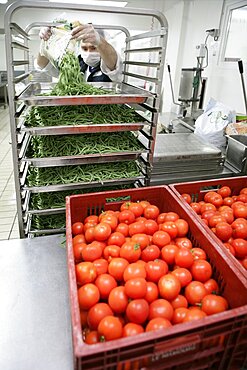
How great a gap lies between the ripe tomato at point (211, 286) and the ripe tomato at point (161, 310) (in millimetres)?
174

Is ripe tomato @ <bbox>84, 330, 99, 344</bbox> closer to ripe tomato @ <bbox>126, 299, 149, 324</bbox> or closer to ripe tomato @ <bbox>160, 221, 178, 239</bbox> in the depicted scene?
ripe tomato @ <bbox>126, 299, 149, 324</bbox>

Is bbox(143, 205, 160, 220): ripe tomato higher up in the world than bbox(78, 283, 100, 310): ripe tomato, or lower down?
higher up

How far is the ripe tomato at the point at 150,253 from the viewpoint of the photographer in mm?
1022

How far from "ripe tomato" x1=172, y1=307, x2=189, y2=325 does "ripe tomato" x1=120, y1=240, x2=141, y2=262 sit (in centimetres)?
23

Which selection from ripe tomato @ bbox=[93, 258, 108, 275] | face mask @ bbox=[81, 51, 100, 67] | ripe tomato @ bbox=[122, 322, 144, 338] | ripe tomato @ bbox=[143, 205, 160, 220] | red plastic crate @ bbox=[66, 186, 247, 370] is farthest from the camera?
face mask @ bbox=[81, 51, 100, 67]

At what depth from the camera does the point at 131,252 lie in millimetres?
984

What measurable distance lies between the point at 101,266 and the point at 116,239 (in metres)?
0.14

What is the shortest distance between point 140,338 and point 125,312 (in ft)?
0.64

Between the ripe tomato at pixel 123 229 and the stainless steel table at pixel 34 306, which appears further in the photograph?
the ripe tomato at pixel 123 229

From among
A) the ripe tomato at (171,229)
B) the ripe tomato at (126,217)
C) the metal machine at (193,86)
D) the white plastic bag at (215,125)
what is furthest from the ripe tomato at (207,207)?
the metal machine at (193,86)

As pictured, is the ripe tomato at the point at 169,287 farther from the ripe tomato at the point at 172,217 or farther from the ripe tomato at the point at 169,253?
the ripe tomato at the point at 172,217

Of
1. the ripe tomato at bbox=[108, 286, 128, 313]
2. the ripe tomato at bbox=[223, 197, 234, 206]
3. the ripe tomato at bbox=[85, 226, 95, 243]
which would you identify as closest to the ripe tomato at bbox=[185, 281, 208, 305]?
the ripe tomato at bbox=[108, 286, 128, 313]

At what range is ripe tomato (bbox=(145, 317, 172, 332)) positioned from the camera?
2.38 ft

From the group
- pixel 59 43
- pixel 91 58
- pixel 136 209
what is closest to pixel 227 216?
pixel 136 209
